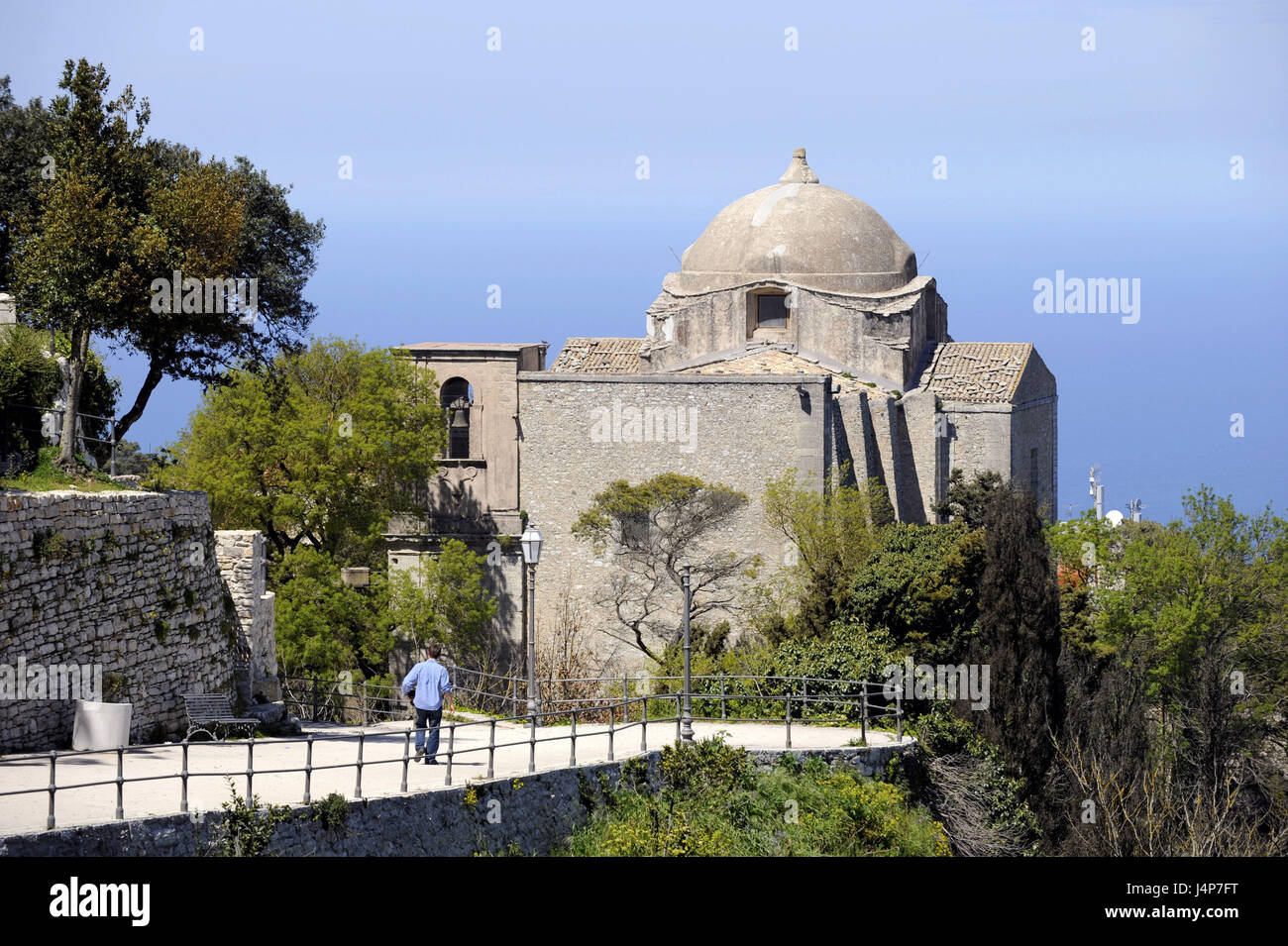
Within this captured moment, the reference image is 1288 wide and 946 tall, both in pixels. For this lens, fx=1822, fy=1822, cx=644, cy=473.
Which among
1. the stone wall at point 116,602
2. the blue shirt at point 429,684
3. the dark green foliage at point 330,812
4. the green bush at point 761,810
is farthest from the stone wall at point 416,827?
the stone wall at point 116,602

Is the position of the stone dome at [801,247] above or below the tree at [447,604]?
above

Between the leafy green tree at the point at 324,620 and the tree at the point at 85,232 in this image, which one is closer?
the tree at the point at 85,232

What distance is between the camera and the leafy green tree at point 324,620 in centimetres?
3300

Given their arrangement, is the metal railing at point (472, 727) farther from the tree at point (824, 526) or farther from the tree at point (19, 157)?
the tree at point (19, 157)

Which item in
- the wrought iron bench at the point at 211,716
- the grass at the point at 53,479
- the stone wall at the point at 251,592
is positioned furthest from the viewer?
the stone wall at the point at 251,592

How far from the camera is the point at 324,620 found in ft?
110

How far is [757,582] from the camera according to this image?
3803 cm

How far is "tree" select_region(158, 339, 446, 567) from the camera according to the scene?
34.8m

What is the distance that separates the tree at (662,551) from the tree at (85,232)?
16830 millimetres

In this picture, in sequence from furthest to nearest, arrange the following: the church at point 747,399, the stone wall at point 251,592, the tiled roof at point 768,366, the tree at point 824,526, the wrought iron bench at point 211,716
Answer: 1. the tiled roof at point 768,366
2. the church at point 747,399
3. the tree at point 824,526
4. the stone wall at point 251,592
5. the wrought iron bench at point 211,716

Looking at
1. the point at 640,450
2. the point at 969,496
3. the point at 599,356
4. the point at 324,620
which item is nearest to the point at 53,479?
the point at 324,620

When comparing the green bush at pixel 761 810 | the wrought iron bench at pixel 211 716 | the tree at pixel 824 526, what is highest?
the tree at pixel 824 526
